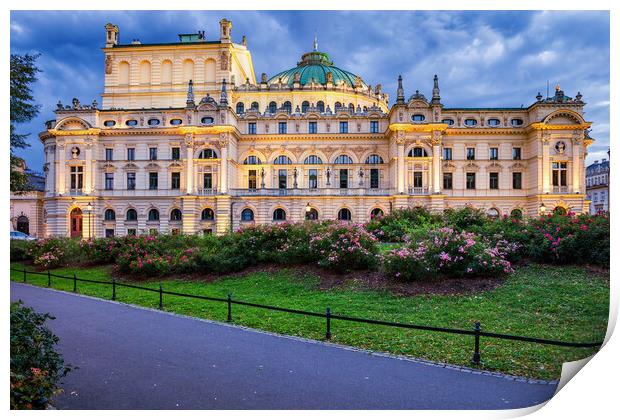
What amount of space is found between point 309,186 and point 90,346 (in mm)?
38586

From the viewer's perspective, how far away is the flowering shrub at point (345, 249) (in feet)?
54.5

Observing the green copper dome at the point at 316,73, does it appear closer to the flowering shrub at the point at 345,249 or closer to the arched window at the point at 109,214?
the arched window at the point at 109,214

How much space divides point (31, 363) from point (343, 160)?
140ft

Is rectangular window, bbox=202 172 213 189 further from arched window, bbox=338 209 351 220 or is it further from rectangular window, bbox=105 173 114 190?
arched window, bbox=338 209 351 220

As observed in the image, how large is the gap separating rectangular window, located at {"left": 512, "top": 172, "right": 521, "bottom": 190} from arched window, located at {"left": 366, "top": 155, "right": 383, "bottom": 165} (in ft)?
44.7

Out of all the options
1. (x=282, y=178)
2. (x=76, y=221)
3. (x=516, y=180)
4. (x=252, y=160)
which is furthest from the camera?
(x=252, y=160)

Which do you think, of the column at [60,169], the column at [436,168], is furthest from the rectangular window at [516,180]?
the column at [60,169]

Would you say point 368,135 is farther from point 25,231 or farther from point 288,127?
point 25,231

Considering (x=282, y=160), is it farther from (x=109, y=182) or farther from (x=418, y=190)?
(x=109, y=182)

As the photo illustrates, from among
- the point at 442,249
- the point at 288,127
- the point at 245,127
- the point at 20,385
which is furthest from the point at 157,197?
the point at 20,385

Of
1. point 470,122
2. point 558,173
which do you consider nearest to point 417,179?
point 470,122

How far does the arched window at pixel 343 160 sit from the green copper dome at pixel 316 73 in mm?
12062

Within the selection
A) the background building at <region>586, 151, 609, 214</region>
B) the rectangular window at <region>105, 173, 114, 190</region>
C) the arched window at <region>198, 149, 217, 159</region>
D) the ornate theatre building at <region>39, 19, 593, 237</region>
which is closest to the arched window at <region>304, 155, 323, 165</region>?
the ornate theatre building at <region>39, 19, 593, 237</region>

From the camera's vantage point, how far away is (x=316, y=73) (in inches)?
2212
